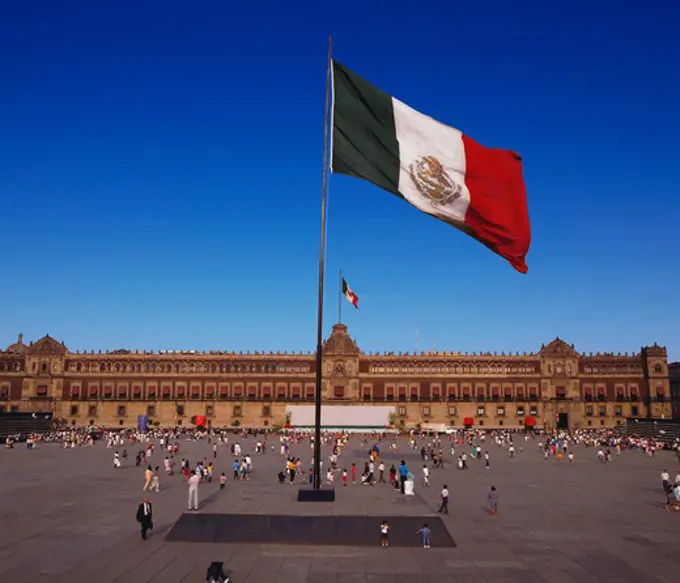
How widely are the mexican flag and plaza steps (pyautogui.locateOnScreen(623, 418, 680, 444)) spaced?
50817mm

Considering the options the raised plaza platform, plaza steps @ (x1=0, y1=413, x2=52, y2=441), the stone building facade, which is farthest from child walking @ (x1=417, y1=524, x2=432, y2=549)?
the stone building facade

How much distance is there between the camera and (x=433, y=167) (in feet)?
43.6

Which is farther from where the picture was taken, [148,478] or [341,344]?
[341,344]

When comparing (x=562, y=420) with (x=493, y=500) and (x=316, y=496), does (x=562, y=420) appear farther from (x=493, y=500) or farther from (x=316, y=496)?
(x=316, y=496)

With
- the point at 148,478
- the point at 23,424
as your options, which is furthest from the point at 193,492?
the point at 23,424

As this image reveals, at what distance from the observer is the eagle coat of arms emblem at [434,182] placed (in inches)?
515

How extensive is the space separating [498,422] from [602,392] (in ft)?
51.6

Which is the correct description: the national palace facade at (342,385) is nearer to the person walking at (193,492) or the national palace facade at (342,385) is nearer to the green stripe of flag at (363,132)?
the person walking at (193,492)

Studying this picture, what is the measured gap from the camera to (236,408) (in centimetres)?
8956

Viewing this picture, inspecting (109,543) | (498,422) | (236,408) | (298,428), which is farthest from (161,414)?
(109,543)

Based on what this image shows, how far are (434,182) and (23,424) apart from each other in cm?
6052

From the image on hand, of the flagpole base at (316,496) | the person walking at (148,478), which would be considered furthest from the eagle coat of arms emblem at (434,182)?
the person walking at (148,478)

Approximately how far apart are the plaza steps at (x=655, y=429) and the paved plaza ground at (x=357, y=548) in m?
35.0

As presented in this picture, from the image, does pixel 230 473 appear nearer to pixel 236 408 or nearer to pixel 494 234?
pixel 494 234
